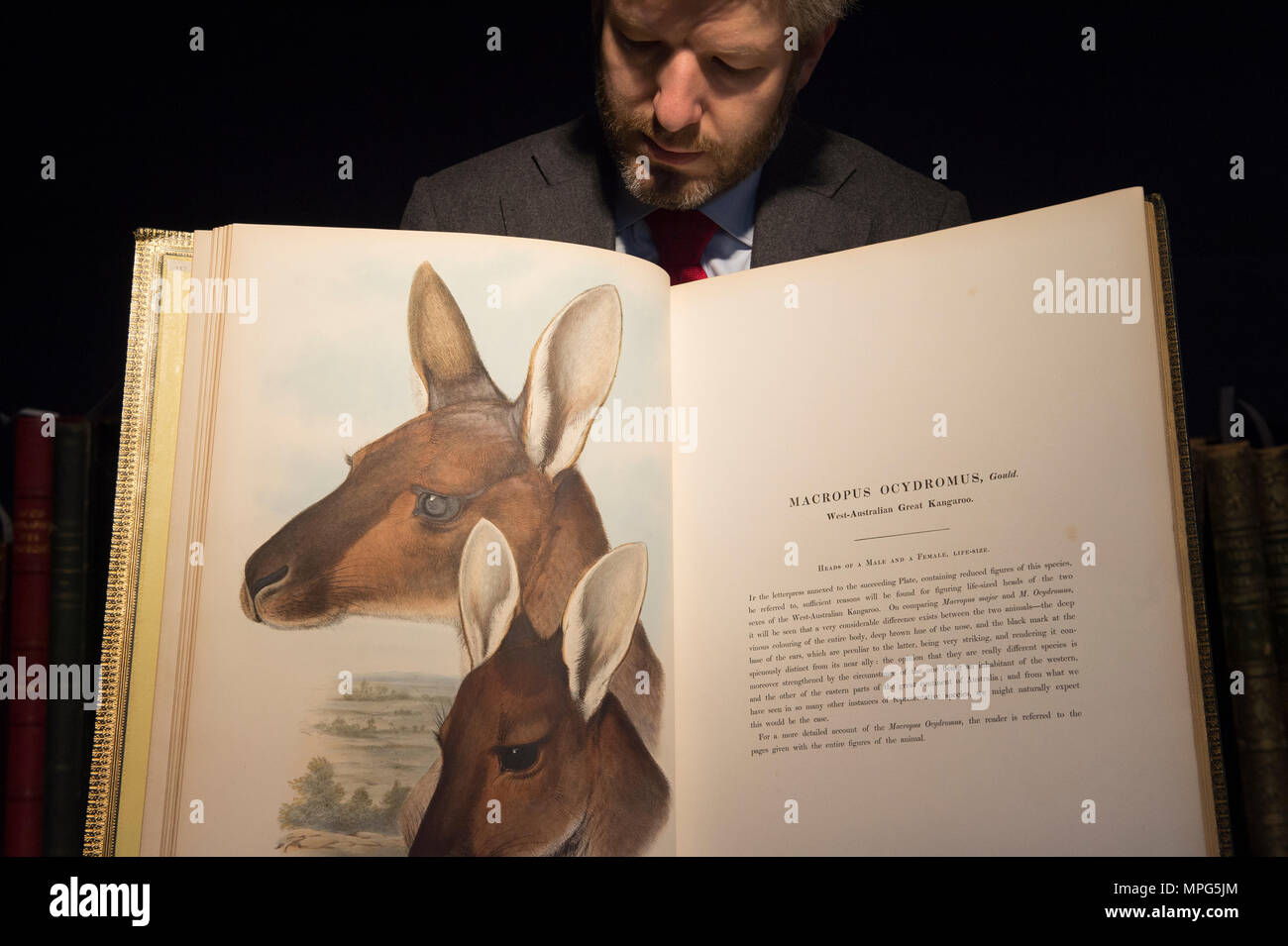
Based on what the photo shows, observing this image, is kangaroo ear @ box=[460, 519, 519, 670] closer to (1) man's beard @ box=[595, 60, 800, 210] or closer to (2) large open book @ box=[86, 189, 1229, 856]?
(2) large open book @ box=[86, 189, 1229, 856]

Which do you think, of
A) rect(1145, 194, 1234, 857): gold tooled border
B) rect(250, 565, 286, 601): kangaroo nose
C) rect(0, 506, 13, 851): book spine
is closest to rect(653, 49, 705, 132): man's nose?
rect(1145, 194, 1234, 857): gold tooled border

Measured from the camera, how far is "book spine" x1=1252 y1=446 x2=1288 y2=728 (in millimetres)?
1255

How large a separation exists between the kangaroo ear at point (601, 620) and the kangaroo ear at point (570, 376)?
3.8 inches

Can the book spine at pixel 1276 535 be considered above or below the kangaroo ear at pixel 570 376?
below

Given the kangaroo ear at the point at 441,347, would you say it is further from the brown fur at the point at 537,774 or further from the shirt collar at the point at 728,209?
the shirt collar at the point at 728,209

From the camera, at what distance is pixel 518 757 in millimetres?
881

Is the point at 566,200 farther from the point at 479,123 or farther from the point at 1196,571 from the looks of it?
the point at 1196,571

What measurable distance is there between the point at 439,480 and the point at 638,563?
0.19 metres

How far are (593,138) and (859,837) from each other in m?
1.09

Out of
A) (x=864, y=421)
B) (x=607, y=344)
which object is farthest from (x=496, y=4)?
(x=864, y=421)

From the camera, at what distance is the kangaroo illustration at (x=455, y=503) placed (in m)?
0.88

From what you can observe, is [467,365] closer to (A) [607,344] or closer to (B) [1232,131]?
(A) [607,344]

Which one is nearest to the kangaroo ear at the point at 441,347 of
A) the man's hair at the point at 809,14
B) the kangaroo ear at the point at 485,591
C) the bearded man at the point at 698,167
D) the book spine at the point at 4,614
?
the kangaroo ear at the point at 485,591

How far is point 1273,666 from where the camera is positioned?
1254 millimetres
